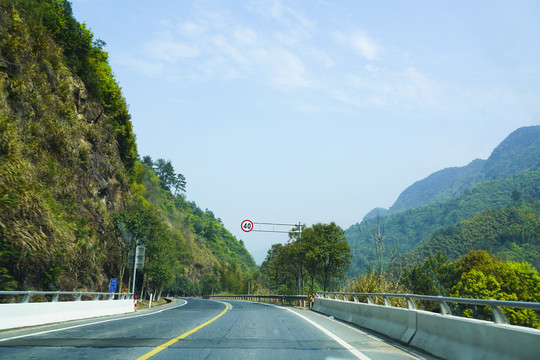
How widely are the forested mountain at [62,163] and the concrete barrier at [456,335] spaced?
43.9 feet

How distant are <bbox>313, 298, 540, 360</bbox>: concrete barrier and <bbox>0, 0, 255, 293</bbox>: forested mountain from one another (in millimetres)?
13378

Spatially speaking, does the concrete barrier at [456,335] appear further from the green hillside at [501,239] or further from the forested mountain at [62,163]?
the green hillside at [501,239]

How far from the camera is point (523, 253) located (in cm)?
16350

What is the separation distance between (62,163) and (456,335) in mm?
27222

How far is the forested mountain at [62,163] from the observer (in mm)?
17297

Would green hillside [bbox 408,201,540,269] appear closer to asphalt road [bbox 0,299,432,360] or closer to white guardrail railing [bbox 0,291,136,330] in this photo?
white guardrail railing [bbox 0,291,136,330]

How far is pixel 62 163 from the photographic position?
1101 inches

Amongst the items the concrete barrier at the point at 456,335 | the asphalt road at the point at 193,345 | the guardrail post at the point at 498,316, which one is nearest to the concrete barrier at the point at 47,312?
the asphalt road at the point at 193,345

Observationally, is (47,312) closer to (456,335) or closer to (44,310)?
(44,310)

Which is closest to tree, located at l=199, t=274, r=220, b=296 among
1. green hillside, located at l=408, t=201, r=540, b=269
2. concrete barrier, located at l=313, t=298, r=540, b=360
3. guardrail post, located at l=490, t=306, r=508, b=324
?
green hillside, located at l=408, t=201, r=540, b=269

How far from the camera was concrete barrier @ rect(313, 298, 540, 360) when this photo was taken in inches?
199

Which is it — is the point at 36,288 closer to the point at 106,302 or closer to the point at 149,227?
the point at 106,302

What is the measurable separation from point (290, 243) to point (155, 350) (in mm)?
52974

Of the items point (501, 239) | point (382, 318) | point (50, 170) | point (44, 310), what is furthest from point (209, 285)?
point (501, 239)
